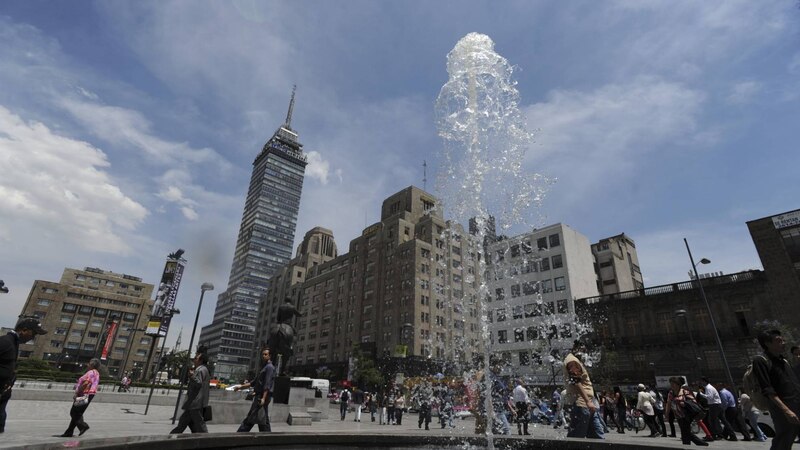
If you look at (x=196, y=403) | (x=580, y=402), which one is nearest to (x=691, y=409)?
(x=580, y=402)

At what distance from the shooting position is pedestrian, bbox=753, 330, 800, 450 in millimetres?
4113

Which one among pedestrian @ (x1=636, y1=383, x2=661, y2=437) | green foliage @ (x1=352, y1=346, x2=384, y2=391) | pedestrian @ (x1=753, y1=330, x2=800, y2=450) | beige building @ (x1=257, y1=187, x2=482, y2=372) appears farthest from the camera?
beige building @ (x1=257, y1=187, x2=482, y2=372)

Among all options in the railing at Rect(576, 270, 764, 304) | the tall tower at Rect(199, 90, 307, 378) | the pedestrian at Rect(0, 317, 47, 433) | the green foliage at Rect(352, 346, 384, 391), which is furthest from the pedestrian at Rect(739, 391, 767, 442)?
the tall tower at Rect(199, 90, 307, 378)

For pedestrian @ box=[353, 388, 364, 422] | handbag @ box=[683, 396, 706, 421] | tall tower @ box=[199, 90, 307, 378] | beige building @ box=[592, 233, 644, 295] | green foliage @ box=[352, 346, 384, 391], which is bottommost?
pedestrian @ box=[353, 388, 364, 422]

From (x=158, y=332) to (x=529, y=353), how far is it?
41.8 meters

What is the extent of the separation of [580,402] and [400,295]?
55861 mm

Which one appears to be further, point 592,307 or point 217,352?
point 217,352

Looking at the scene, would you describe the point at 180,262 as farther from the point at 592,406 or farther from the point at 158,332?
the point at 592,406

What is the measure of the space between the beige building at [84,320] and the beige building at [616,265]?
8449 cm

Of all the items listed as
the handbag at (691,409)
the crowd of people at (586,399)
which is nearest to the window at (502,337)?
the crowd of people at (586,399)

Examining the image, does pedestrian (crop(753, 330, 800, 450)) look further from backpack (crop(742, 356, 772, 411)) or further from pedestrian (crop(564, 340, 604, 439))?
pedestrian (crop(564, 340, 604, 439))

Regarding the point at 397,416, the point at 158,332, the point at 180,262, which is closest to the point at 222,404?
the point at 397,416

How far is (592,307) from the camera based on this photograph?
44.4 meters

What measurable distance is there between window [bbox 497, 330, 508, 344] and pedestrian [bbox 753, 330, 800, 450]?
167 feet
